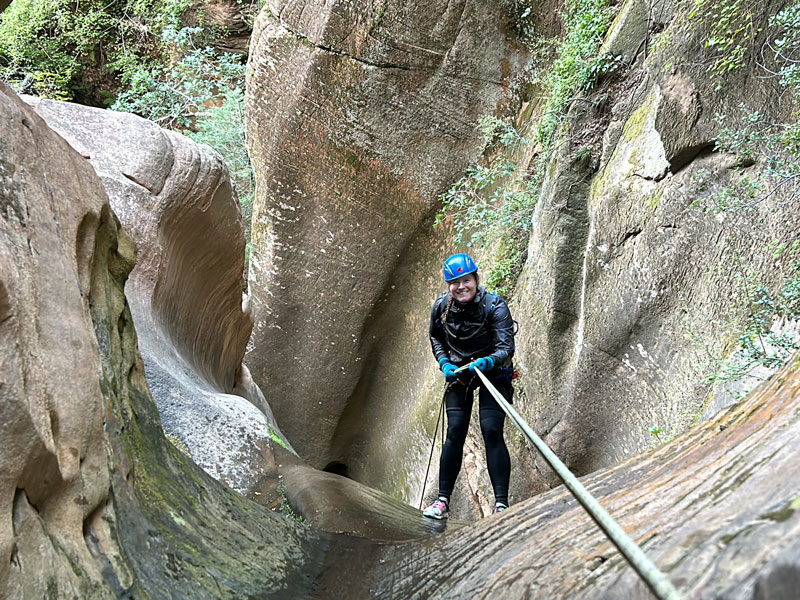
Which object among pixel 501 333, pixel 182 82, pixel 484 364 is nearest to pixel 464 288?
pixel 501 333

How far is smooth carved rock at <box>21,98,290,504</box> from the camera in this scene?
15.0 feet

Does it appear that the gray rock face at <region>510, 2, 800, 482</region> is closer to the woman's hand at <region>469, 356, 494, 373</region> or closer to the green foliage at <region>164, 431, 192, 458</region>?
the woman's hand at <region>469, 356, 494, 373</region>

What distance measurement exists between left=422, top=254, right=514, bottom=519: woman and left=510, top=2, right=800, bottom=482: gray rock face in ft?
3.55

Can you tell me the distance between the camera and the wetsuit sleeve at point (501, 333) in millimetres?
3787

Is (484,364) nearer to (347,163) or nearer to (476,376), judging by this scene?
(476,376)

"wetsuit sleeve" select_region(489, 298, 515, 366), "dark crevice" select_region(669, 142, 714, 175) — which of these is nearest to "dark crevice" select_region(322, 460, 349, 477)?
"wetsuit sleeve" select_region(489, 298, 515, 366)

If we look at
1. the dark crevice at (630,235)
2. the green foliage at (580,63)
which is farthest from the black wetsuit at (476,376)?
the green foliage at (580,63)

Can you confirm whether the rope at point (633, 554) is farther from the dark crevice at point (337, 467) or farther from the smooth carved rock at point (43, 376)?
the dark crevice at point (337, 467)

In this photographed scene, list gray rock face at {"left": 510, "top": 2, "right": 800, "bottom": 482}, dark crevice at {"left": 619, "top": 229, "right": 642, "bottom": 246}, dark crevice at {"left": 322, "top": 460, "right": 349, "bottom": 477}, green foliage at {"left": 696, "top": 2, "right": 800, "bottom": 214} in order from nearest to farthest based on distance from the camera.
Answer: green foliage at {"left": 696, "top": 2, "right": 800, "bottom": 214} → gray rock face at {"left": 510, "top": 2, "right": 800, "bottom": 482} → dark crevice at {"left": 619, "top": 229, "right": 642, "bottom": 246} → dark crevice at {"left": 322, "top": 460, "right": 349, "bottom": 477}

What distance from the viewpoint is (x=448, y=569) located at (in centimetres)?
251

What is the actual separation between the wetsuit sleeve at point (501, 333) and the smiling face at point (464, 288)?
0.58 feet

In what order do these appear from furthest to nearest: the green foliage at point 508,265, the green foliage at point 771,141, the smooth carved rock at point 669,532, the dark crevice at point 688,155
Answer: the green foliage at point 508,265 → the dark crevice at point 688,155 → the green foliage at point 771,141 → the smooth carved rock at point 669,532

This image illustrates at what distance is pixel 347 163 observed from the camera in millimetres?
8688

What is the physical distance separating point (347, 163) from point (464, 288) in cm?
525
